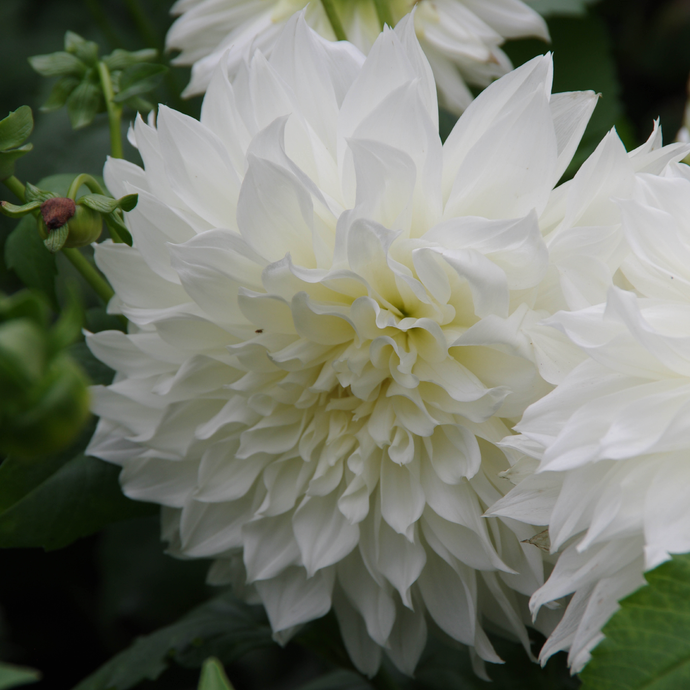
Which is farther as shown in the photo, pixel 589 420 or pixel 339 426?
pixel 339 426

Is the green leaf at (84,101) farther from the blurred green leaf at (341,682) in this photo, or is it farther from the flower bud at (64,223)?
the blurred green leaf at (341,682)

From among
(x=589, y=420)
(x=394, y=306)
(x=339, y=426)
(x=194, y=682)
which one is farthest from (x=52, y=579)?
(x=589, y=420)

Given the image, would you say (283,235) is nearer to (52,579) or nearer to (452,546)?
(452,546)

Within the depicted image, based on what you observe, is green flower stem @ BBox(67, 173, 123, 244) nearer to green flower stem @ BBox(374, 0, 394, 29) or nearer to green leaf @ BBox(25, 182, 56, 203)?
green leaf @ BBox(25, 182, 56, 203)

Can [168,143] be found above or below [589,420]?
above

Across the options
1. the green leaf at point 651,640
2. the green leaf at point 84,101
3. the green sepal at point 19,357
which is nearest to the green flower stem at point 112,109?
the green leaf at point 84,101

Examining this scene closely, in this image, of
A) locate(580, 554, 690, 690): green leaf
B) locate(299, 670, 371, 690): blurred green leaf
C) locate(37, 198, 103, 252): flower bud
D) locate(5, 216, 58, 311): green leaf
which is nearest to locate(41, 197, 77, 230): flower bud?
locate(37, 198, 103, 252): flower bud
